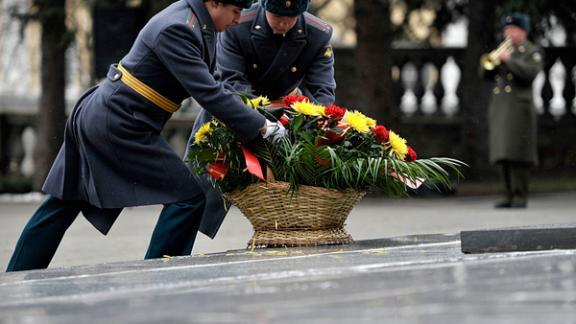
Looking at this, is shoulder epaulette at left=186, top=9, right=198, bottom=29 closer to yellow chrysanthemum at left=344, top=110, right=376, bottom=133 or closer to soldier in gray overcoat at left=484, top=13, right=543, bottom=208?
yellow chrysanthemum at left=344, top=110, right=376, bottom=133

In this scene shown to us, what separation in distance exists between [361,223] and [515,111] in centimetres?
372

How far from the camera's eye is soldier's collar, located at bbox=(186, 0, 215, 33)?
8016 millimetres

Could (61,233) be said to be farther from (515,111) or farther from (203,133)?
(515,111)

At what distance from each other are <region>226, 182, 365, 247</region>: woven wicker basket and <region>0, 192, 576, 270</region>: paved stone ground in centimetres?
238

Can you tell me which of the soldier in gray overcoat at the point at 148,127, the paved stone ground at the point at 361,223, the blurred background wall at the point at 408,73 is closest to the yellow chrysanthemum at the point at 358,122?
the soldier in gray overcoat at the point at 148,127

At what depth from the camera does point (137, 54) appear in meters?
8.02

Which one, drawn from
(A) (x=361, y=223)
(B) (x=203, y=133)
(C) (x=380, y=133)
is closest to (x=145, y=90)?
(B) (x=203, y=133)

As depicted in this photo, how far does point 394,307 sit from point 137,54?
2.96m

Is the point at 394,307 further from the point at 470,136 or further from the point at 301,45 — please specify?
the point at 470,136

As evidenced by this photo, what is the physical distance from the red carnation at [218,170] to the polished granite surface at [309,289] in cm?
39

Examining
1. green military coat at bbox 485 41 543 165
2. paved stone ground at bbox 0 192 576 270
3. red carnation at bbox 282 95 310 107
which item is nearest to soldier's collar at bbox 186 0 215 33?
red carnation at bbox 282 95 310 107

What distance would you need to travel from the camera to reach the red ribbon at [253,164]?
787 cm

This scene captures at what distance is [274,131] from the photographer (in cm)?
799

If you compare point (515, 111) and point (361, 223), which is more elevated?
point (515, 111)
